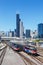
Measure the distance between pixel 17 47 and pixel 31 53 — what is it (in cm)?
1721

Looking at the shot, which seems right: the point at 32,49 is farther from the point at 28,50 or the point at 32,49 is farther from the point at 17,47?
the point at 17,47

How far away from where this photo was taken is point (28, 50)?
175 feet

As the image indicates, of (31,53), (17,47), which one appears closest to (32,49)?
(31,53)

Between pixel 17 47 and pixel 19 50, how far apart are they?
47.7 inches

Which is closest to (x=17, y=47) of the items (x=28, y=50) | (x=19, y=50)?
(x=19, y=50)

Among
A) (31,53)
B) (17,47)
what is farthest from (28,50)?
(17,47)

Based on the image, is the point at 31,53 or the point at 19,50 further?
the point at 19,50

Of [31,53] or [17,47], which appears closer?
[31,53]

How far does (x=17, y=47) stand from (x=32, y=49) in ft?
57.9

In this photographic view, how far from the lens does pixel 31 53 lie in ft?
167

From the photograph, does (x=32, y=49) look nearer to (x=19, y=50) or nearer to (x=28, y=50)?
(x=28, y=50)

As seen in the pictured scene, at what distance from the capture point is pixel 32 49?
5047cm

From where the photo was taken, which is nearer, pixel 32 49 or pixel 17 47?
pixel 32 49

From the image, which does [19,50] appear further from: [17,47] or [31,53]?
[31,53]
